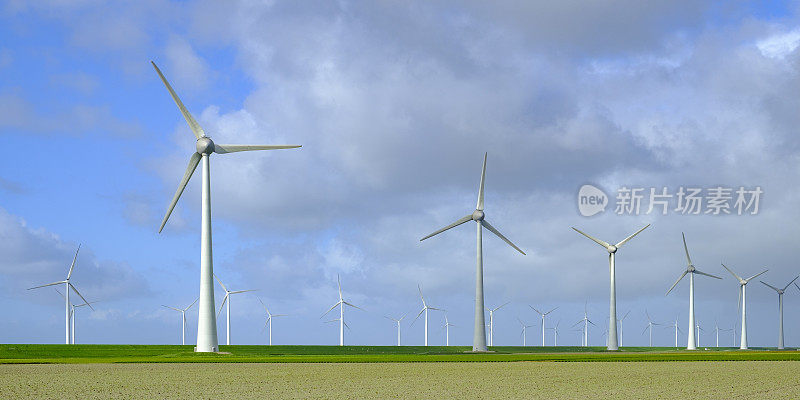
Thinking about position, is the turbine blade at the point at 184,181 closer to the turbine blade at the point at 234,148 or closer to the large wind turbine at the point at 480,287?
the turbine blade at the point at 234,148

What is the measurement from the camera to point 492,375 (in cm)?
4569

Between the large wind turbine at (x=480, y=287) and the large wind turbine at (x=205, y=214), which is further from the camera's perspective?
the large wind turbine at (x=480, y=287)

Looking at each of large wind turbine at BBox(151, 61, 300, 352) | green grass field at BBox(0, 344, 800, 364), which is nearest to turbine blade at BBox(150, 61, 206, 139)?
large wind turbine at BBox(151, 61, 300, 352)

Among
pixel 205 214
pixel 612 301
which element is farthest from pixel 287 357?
pixel 612 301

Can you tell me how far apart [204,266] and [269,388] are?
4054 centimetres

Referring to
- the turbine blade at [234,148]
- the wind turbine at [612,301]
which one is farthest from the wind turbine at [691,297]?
the turbine blade at [234,148]

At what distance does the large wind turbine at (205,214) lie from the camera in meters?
74.1

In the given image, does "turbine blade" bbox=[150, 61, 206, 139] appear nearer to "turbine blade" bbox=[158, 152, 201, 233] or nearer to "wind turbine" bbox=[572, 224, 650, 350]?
"turbine blade" bbox=[158, 152, 201, 233]

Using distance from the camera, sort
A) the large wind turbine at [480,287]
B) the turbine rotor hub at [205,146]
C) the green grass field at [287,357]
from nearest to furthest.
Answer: the green grass field at [287,357], the turbine rotor hub at [205,146], the large wind turbine at [480,287]

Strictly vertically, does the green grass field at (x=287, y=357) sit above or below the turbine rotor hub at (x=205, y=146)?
below

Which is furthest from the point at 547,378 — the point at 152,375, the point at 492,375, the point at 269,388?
the point at 152,375

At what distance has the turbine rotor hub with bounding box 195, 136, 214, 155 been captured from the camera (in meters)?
80.5

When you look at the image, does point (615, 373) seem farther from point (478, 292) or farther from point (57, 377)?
point (478, 292)

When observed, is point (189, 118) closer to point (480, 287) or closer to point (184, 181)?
point (184, 181)
